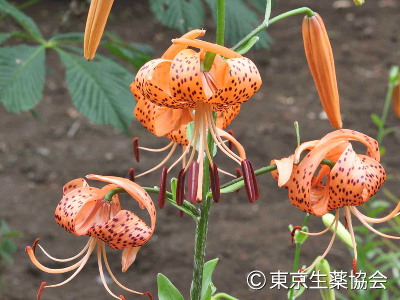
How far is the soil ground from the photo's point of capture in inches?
89.4

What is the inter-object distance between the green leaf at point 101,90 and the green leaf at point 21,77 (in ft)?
0.17

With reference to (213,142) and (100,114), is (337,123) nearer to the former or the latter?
(213,142)

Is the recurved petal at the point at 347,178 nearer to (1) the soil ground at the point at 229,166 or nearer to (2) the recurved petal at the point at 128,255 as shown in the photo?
(2) the recurved petal at the point at 128,255

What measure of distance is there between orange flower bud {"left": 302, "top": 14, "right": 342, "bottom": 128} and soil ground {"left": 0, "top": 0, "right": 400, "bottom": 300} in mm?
1023

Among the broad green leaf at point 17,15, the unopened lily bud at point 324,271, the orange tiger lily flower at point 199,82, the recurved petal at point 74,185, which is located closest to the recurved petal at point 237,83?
the orange tiger lily flower at point 199,82

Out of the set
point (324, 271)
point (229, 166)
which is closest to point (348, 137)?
point (324, 271)

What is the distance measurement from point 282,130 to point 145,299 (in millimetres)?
1099

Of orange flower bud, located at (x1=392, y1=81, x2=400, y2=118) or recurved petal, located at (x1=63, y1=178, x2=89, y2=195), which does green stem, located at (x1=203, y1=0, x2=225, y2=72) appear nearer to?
recurved petal, located at (x1=63, y1=178, x2=89, y2=195)

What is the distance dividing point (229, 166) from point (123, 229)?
189 cm

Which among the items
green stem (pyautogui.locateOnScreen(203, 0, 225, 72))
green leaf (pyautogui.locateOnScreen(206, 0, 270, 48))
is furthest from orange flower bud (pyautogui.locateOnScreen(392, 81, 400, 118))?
green stem (pyautogui.locateOnScreen(203, 0, 225, 72))

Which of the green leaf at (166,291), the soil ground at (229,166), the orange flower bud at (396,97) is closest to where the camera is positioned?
the green leaf at (166,291)

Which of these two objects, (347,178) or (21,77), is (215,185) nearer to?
(347,178)

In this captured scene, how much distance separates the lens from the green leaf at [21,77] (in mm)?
1245

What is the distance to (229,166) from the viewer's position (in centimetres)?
277
